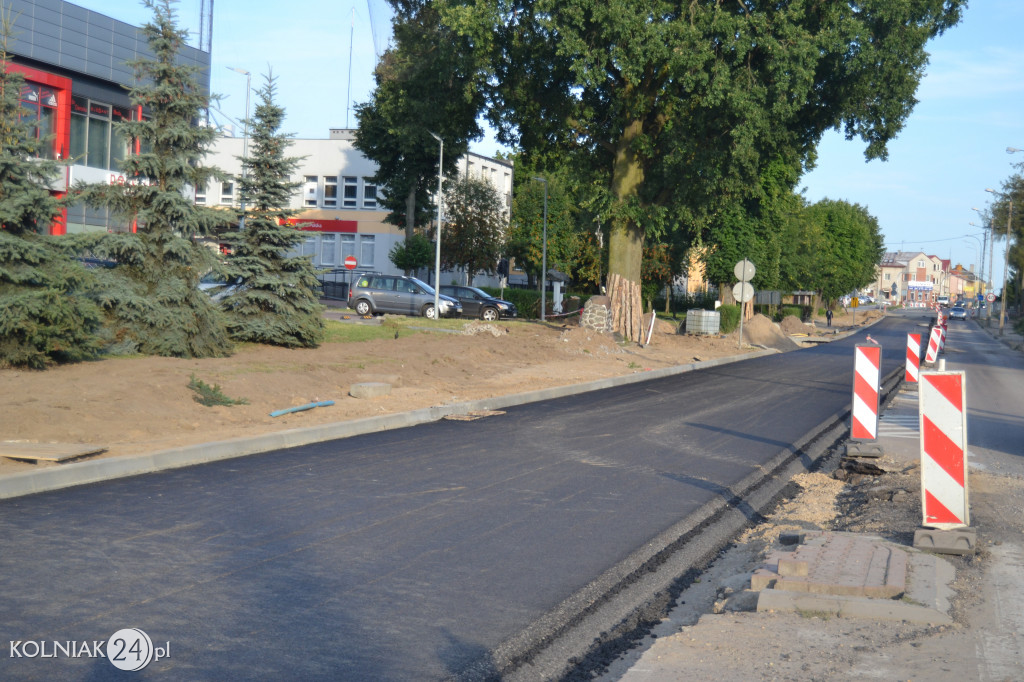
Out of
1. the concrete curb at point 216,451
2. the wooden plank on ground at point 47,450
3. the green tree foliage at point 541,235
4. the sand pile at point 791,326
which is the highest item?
the green tree foliage at point 541,235

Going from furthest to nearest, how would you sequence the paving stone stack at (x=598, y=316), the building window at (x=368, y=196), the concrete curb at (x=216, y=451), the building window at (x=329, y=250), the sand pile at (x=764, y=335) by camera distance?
1. the building window at (x=329, y=250)
2. the building window at (x=368, y=196)
3. the sand pile at (x=764, y=335)
4. the paving stone stack at (x=598, y=316)
5. the concrete curb at (x=216, y=451)

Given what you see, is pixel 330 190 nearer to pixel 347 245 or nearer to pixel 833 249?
pixel 347 245

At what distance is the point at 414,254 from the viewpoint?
5744 cm

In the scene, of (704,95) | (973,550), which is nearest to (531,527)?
(973,550)

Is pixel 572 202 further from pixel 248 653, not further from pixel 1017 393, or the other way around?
pixel 248 653

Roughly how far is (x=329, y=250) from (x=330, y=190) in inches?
178

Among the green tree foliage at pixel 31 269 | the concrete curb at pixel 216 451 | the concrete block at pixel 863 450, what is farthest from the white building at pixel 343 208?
the concrete block at pixel 863 450

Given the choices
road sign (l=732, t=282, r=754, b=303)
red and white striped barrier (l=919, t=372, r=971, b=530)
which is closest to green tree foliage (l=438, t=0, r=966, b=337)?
road sign (l=732, t=282, r=754, b=303)

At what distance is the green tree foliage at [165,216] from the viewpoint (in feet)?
54.6

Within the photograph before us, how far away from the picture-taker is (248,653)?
14.8 ft

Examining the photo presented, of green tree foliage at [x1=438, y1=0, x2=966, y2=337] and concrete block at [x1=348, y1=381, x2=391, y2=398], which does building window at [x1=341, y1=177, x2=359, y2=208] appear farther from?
concrete block at [x1=348, y1=381, x2=391, y2=398]

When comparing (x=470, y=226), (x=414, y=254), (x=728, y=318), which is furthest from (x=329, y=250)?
(x=728, y=318)

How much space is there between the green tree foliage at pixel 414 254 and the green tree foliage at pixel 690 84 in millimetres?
24452

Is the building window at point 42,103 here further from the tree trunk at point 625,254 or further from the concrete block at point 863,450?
the concrete block at point 863,450
